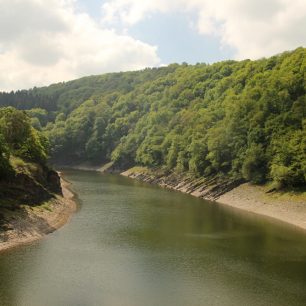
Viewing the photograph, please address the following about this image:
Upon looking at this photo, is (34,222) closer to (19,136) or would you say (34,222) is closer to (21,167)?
(21,167)

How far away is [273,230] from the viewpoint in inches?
3312

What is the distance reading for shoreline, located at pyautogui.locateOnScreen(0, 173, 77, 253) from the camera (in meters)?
68.1

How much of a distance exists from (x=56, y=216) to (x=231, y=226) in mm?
34844

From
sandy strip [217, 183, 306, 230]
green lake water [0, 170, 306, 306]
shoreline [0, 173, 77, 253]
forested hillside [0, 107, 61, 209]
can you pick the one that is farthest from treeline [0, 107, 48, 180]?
sandy strip [217, 183, 306, 230]

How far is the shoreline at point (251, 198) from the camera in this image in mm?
93725

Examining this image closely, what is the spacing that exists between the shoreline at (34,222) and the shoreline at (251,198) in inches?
1673

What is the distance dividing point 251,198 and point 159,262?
55.2 meters

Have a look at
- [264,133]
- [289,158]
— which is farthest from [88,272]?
[264,133]

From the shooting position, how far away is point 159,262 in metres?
62.1

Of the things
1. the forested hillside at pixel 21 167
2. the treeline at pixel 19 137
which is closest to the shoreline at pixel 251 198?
the forested hillside at pixel 21 167

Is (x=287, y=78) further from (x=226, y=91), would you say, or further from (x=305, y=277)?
(x=305, y=277)

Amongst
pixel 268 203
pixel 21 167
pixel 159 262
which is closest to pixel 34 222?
pixel 21 167

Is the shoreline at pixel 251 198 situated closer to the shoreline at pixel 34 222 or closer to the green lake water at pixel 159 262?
the green lake water at pixel 159 262

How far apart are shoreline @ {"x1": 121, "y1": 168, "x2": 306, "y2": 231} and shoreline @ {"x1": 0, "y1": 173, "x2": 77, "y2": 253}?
42.5 m
